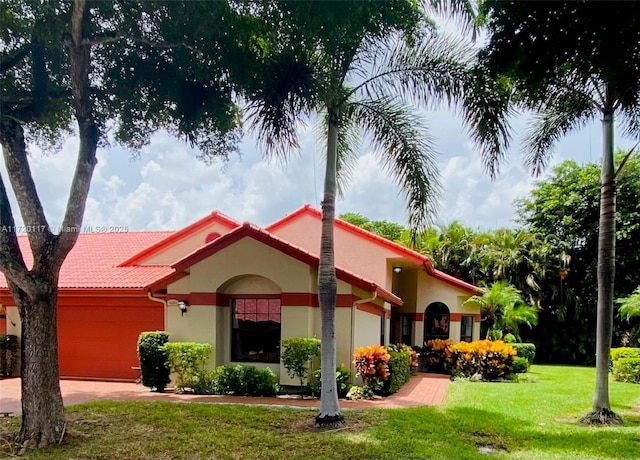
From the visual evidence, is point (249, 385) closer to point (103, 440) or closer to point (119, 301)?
point (103, 440)

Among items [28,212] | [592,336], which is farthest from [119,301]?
[592,336]

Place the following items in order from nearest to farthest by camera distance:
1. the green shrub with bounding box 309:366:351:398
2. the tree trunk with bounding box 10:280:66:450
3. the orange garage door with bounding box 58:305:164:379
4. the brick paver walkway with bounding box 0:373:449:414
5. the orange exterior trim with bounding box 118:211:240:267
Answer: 1. the tree trunk with bounding box 10:280:66:450
2. the brick paver walkway with bounding box 0:373:449:414
3. the green shrub with bounding box 309:366:351:398
4. the orange garage door with bounding box 58:305:164:379
5. the orange exterior trim with bounding box 118:211:240:267

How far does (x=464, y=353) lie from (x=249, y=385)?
26.7ft

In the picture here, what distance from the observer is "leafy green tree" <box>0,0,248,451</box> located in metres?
7.99

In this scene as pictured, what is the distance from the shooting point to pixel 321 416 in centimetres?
881

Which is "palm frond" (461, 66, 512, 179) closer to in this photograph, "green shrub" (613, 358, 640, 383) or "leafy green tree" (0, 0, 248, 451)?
"leafy green tree" (0, 0, 248, 451)

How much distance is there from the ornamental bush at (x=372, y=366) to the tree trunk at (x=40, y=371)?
22.3 ft

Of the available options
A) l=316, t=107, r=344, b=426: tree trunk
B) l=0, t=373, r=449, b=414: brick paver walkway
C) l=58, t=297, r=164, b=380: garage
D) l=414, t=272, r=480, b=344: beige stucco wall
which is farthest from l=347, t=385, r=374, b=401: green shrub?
l=414, t=272, r=480, b=344: beige stucco wall

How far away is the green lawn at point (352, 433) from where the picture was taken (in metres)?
7.38

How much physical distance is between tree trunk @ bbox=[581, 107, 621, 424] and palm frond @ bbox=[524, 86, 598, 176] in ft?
1.97

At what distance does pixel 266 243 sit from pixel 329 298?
14.9 feet

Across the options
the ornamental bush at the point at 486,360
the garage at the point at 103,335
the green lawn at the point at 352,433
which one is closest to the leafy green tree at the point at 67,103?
the green lawn at the point at 352,433

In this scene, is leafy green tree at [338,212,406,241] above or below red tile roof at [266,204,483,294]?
above

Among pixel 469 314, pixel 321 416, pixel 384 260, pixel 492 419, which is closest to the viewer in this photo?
pixel 321 416
